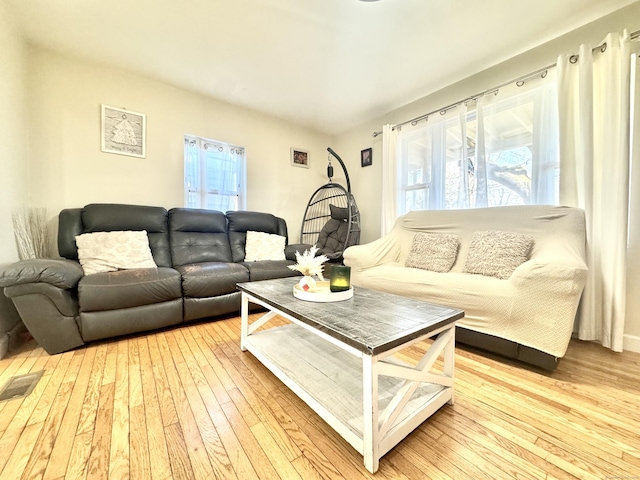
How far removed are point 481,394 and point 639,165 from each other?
189cm

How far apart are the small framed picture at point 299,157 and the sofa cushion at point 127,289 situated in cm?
235

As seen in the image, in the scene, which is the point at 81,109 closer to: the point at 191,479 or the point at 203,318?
the point at 203,318

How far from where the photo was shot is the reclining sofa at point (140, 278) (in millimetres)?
1553

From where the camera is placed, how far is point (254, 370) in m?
1.45

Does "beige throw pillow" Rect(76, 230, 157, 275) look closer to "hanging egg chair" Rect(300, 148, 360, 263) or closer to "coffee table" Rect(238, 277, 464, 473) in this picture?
"coffee table" Rect(238, 277, 464, 473)

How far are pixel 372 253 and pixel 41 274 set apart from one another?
2.37 metres

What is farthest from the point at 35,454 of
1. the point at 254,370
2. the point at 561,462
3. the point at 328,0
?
the point at 328,0

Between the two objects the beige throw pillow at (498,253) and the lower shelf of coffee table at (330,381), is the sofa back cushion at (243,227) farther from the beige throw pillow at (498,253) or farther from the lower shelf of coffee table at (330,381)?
the beige throw pillow at (498,253)

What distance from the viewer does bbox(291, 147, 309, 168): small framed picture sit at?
3.71m

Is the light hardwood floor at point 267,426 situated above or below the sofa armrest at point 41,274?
below

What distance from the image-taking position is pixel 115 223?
2.24 metres

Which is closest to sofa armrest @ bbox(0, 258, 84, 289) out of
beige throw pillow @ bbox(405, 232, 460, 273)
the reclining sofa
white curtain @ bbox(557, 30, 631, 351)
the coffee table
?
the reclining sofa

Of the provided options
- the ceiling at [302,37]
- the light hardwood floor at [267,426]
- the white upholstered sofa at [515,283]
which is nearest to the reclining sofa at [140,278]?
the light hardwood floor at [267,426]

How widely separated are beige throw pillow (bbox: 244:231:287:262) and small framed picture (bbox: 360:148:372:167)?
5.52 ft
